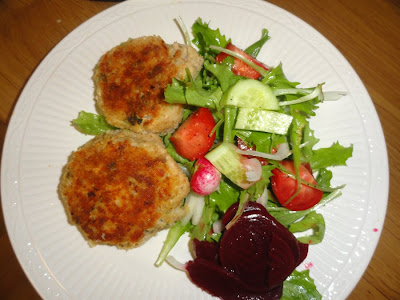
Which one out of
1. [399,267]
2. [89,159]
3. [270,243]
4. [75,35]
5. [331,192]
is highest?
[75,35]

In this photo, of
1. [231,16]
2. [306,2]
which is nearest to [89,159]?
[231,16]

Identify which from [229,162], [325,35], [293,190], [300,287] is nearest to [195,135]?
[229,162]

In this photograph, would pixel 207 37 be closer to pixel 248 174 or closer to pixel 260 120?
pixel 260 120

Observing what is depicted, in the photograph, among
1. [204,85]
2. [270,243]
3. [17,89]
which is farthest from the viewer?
[17,89]

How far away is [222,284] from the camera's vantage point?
211 cm

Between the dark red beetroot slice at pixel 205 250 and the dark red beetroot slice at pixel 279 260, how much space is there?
0.37m

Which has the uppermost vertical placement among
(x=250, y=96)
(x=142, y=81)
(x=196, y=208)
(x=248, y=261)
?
(x=142, y=81)

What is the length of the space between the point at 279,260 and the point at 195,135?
95 centimetres

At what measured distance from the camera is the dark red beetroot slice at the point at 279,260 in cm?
202

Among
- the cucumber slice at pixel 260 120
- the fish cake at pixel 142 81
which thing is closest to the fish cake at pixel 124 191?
the fish cake at pixel 142 81

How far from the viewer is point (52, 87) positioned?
240cm

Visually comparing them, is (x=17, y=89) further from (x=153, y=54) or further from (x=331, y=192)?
(x=331, y=192)

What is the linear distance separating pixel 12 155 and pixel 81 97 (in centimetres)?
63

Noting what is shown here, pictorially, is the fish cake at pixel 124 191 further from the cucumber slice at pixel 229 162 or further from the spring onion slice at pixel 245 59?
the spring onion slice at pixel 245 59
